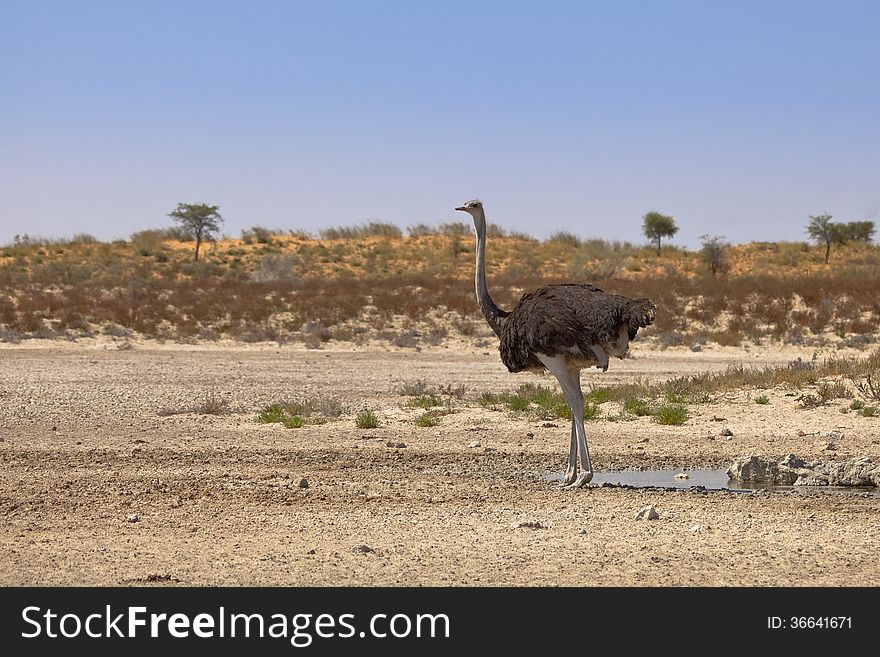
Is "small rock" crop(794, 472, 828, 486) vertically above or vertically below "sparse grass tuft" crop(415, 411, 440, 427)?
below

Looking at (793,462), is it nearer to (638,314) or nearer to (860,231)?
(638,314)

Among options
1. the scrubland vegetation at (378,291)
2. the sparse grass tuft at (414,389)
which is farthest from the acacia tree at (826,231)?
the sparse grass tuft at (414,389)

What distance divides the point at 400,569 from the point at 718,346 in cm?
2297

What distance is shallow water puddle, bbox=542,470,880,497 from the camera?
11492mm

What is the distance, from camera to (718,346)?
30078mm

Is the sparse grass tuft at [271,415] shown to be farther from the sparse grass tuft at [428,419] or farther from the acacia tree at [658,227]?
the acacia tree at [658,227]

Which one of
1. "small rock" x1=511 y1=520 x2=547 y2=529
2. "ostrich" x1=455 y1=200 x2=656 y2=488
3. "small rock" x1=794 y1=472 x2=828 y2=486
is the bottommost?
"small rock" x1=511 y1=520 x2=547 y2=529

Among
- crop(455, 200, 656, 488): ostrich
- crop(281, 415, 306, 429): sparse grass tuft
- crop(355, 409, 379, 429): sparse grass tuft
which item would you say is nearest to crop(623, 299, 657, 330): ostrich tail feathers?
crop(455, 200, 656, 488): ostrich

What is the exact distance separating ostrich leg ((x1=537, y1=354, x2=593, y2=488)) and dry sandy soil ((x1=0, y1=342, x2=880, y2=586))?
0.86 ft

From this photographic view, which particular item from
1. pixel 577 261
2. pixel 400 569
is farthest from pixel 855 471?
pixel 577 261

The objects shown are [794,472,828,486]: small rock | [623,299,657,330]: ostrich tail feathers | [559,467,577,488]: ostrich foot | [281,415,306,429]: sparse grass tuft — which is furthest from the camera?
[281,415,306,429]: sparse grass tuft

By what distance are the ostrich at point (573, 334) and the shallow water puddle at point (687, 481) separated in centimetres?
49

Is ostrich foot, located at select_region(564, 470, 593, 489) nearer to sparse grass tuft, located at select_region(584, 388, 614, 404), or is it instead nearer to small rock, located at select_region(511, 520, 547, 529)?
small rock, located at select_region(511, 520, 547, 529)
